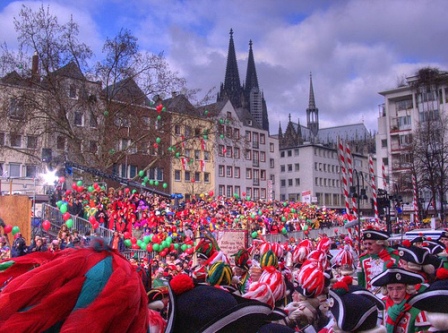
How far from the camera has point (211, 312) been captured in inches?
89.0

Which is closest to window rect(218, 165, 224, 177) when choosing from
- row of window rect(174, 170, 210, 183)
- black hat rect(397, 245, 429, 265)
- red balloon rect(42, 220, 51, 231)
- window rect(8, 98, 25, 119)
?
row of window rect(174, 170, 210, 183)

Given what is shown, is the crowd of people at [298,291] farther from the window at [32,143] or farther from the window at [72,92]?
the window at [72,92]

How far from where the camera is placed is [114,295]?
1.64 metres

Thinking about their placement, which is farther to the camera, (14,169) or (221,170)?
(221,170)

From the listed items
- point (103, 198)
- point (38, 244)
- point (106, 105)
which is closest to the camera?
point (38, 244)

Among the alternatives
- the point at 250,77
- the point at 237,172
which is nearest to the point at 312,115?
the point at 250,77

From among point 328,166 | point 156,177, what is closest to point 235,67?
point 328,166

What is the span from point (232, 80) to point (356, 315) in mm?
100869

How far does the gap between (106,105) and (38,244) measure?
14169mm

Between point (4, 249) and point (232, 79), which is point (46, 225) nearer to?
point (4, 249)

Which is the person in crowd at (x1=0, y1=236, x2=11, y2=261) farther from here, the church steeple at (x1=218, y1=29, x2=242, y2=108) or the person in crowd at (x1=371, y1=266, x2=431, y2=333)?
the church steeple at (x1=218, y1=29, x2=242, y2=108)

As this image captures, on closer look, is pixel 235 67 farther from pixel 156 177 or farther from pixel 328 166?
pixel 156 177

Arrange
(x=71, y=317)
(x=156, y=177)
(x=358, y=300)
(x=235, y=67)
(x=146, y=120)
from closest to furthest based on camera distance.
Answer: (x=71, y=317) → (x=358, y=300) → (x=146, y=120) → (x=156, y=177) → (x=235, y=67)

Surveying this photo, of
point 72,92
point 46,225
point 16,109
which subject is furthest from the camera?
point 72,92
